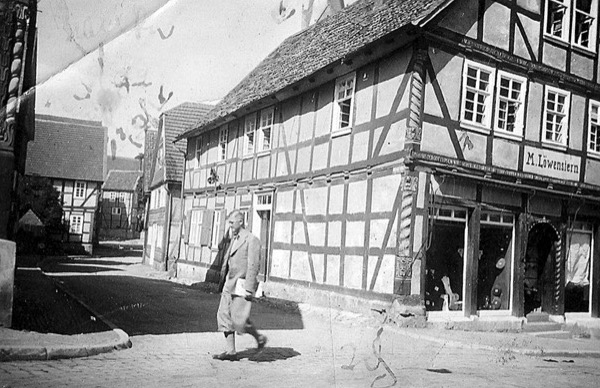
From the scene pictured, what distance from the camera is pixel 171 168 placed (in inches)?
1112

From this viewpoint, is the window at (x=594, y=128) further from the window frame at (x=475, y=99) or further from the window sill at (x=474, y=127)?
the window sill at (x=474, y=127)

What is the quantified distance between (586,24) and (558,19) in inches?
46.4

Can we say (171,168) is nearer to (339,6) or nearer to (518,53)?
(339,6)

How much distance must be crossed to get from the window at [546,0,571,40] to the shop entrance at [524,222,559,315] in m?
4.99

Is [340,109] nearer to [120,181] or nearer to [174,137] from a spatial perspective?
[174,137]

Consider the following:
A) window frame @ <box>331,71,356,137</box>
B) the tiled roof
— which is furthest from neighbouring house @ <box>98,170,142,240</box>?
window frame @ <box>331,71,356,137</box>

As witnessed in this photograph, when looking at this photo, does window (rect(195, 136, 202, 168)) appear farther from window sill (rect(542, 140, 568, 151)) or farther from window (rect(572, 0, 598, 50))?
window (rect(572, 0, 598, 50))

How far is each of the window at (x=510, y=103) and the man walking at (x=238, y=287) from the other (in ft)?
27.0

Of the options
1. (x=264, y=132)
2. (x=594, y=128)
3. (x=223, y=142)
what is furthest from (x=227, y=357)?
(x=223, y=142)

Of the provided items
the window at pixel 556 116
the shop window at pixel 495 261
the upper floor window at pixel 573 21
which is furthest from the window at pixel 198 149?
the upper floor window at pixel 573 21

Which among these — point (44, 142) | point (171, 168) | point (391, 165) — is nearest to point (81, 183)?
point (44, 142)

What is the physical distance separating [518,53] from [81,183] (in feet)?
119

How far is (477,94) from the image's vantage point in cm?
1311

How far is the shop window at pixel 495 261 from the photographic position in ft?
44.1
